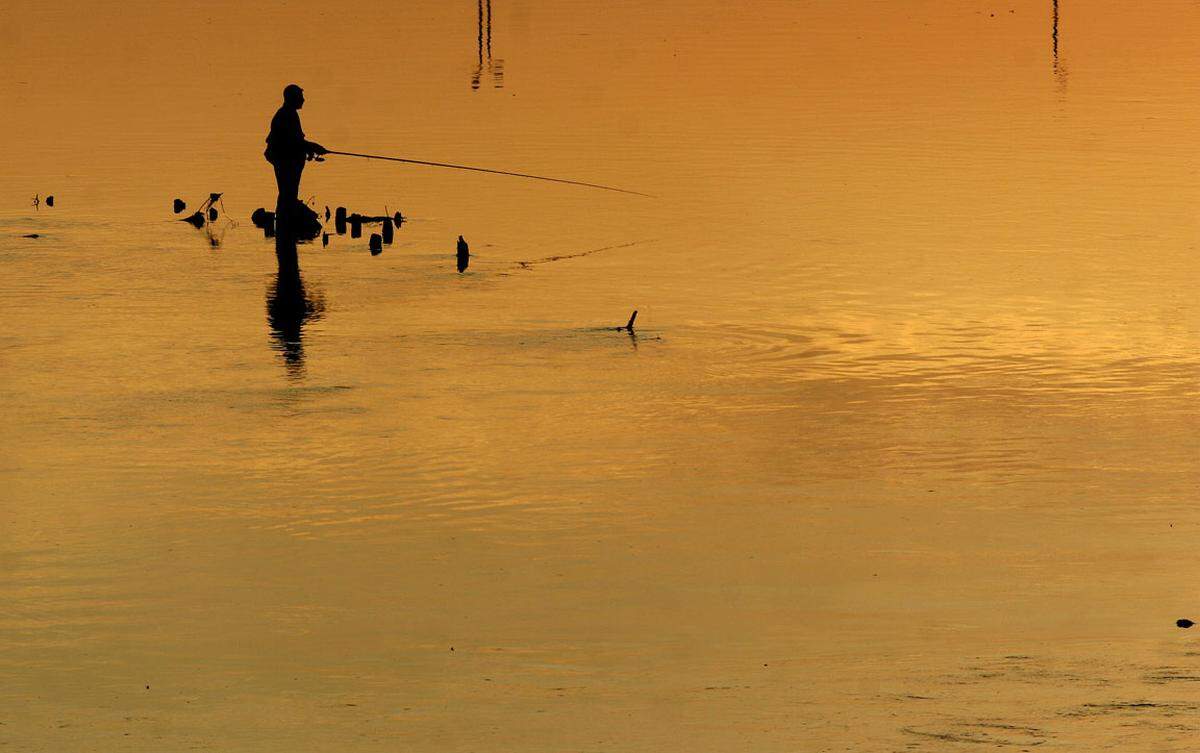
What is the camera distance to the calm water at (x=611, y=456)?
334 inches

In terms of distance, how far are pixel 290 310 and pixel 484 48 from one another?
3554cm

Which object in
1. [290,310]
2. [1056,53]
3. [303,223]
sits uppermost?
[1056,53]

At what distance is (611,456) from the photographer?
1243 cm

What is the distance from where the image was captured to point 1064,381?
46.9 ft

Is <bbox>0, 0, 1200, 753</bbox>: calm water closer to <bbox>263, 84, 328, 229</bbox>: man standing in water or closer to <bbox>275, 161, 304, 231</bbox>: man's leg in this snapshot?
<bbox>275, 161, 304, 231</bbox>: man's leg

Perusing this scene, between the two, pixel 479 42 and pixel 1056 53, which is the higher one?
pixel 479 42

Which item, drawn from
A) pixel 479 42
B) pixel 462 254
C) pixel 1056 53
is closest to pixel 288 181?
pixel 462 254

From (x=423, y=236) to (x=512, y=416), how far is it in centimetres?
848

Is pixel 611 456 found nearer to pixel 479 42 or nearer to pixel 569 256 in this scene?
pixel 569 256

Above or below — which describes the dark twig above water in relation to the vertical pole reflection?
below

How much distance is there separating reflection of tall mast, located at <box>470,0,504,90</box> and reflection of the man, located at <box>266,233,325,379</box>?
2089cm

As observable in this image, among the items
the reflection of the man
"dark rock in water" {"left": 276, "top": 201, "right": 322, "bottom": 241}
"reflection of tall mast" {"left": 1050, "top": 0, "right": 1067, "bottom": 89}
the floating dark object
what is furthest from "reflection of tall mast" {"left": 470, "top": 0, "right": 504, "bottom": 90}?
the floating dark object

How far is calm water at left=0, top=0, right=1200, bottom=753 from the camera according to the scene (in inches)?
334

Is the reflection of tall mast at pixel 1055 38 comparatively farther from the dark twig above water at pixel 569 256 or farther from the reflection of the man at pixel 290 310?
the reflection of the man at pixel 290 310
